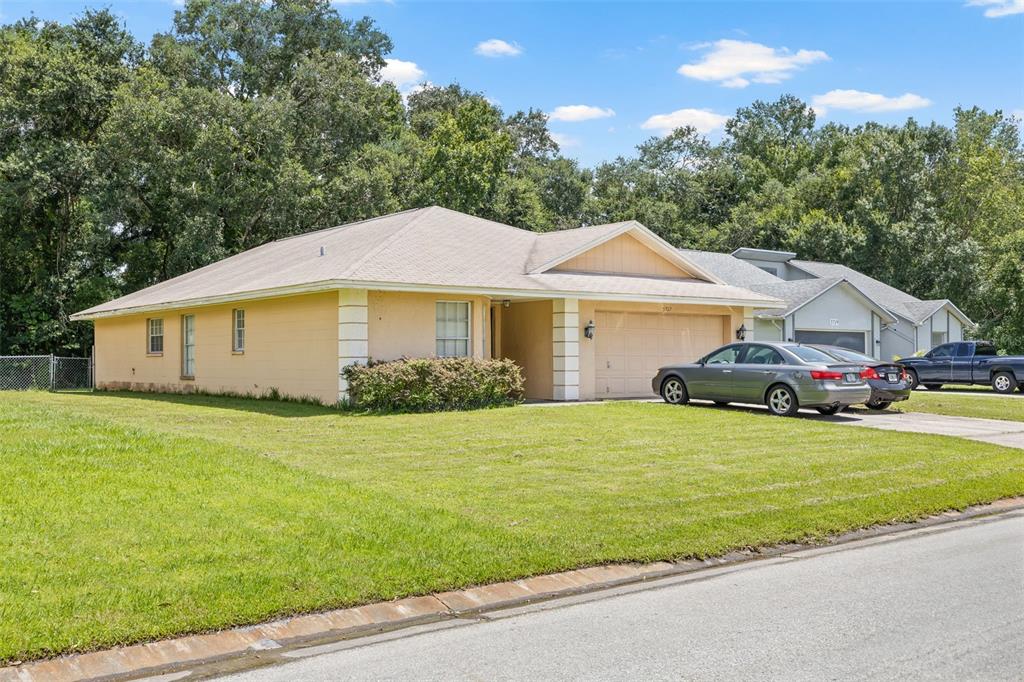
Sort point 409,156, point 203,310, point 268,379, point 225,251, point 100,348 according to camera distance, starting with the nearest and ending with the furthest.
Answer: point 268,379, point 203,310, point 100,348, point 225,251, point 409,156

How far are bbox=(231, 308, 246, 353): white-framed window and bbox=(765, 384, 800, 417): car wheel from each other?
40.8 ft

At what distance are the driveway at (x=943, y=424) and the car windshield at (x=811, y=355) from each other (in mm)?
1123

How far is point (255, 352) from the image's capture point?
20.9m

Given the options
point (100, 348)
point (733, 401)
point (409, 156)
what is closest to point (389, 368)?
point (733, 401)

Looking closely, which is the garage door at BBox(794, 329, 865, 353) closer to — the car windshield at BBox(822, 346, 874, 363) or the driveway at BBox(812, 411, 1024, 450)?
the car windshield at BBox(822, 346, 874, 363)

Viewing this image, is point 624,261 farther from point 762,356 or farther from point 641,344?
point 762,356

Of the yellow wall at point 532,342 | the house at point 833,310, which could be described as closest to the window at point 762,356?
the yellow wall at point 532,342

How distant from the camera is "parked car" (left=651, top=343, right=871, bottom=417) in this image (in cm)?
1661

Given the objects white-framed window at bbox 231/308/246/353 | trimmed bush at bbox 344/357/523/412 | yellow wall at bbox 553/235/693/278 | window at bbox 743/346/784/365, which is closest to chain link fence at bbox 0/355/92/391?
white-framed window at bbox 231/308/246/353

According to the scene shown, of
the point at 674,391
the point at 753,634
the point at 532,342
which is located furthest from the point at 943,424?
the point at 753,634

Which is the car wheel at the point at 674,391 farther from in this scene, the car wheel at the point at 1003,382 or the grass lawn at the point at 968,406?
the car wheel at the point at 1003,382

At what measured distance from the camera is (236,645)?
5109 millimetres

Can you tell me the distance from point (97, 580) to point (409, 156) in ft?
122

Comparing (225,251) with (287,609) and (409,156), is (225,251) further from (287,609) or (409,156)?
(287,609)
